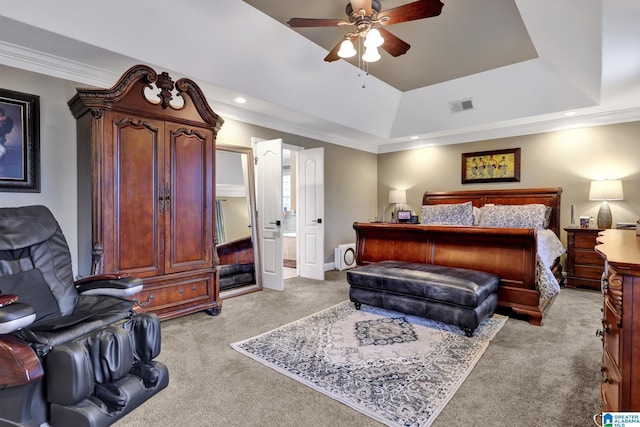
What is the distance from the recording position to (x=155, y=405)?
194 cm

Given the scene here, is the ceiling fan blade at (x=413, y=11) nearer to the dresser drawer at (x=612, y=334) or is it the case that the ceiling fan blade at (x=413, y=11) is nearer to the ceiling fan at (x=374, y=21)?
the ceiling fan at (x=374, y=21)

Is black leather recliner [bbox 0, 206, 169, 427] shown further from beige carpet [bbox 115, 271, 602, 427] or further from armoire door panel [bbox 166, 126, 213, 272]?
armoire door panel [bbox 166, 126, 213, 272]

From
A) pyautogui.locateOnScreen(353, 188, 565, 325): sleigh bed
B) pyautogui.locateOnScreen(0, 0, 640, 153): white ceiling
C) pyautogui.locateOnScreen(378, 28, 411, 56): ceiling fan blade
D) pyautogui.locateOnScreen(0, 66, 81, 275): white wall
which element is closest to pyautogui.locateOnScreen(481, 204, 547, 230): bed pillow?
Result: pyautogui.locateOnScreen(353, 188, 565, 325): sleigh bed

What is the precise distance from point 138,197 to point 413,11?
2.77m

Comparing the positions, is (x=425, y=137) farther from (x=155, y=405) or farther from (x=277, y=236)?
(x=155, y=405)

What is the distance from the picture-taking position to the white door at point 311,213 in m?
5.22

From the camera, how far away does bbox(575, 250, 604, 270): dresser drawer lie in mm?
4438

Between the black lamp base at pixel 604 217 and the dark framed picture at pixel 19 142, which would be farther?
the black lamp base at pixel 604 217

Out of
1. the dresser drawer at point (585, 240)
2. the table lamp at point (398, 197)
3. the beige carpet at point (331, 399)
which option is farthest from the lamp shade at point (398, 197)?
the beige carpet at point (331, 399)

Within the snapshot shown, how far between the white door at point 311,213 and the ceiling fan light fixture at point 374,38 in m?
2.46

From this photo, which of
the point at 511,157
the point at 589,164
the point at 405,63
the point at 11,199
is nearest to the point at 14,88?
the point at 11,199

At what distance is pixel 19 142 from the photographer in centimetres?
276

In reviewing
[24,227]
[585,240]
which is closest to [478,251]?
[585,240]

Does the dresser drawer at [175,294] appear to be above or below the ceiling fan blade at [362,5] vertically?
below
